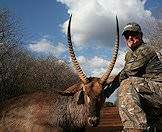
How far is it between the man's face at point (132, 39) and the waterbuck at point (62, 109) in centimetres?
136

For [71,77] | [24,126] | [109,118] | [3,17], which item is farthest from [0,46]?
[71,77]

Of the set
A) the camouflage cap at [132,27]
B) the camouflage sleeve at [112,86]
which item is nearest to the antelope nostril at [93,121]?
the camouflage sleeve at [112,86]

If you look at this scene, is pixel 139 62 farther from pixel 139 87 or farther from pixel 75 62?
pixel 75 62

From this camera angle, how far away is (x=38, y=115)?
28.5 ft

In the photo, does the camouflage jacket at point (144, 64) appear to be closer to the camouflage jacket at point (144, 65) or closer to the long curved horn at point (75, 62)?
the camouflage jacket at point (144, 65)

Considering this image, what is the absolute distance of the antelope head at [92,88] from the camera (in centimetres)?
814

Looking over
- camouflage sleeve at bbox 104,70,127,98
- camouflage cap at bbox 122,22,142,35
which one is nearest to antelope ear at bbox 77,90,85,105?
camouflage sleeve at bbox 104,70,127,98

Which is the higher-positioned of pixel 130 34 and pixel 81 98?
pixel 130 34

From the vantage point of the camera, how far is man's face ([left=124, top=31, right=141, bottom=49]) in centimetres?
704

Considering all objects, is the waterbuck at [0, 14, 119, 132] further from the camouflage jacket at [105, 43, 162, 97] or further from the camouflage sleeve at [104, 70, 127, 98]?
the camouflage jacket at [105, 43, 162, 97]

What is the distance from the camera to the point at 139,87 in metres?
6.32

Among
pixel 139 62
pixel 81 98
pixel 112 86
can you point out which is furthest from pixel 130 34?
pixel 81 98

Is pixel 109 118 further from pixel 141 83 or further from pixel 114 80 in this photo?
pixel 141 83

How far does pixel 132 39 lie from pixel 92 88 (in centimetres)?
176
